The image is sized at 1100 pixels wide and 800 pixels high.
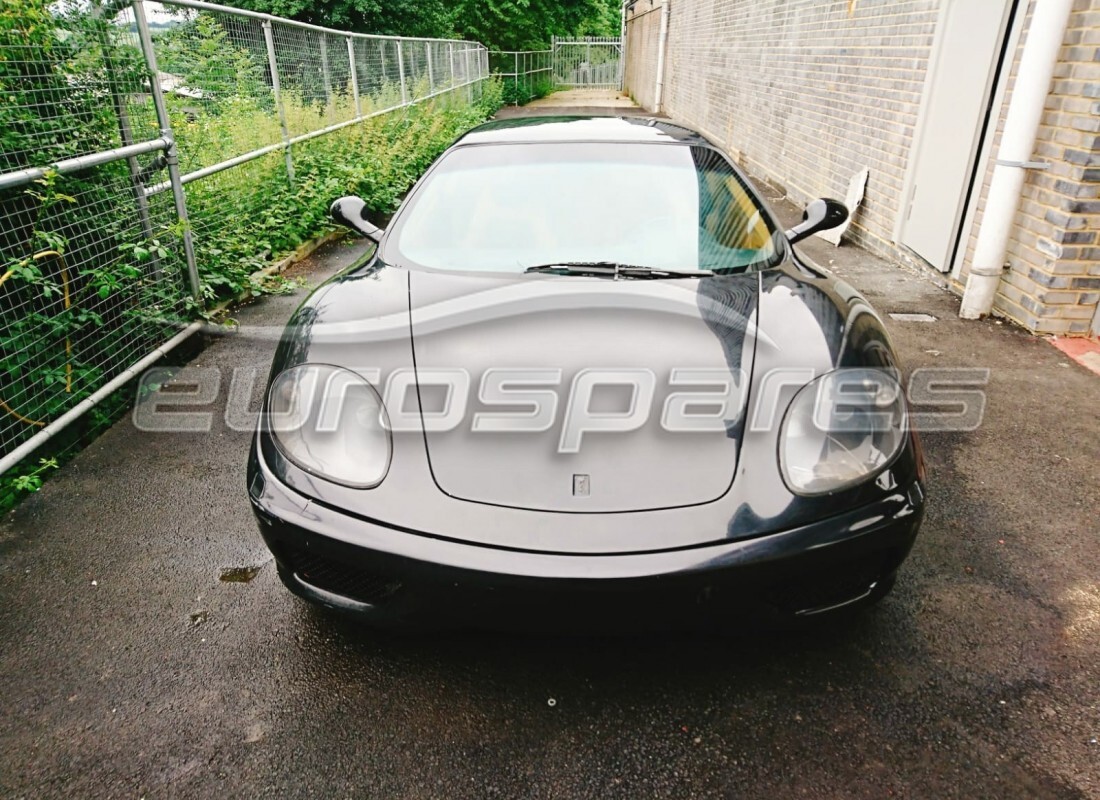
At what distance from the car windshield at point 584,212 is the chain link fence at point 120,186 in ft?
5.63

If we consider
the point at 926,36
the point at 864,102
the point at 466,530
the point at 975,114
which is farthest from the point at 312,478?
the point at 864,102

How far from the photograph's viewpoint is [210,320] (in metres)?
4.66

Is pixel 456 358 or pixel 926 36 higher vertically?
pixel 926 36

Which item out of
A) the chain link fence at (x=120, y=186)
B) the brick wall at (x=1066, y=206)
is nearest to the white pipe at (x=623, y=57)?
the chain link fence at (x=120, y=186)

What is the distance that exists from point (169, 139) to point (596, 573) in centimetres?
393

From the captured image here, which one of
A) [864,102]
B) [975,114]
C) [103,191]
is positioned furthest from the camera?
[864,102]

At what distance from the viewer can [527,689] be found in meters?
1.92

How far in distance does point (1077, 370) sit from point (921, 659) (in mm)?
2847

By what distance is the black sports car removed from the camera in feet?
5.38

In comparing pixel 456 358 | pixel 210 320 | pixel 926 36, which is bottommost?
pixel 210 320

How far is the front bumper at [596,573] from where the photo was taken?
1.60m

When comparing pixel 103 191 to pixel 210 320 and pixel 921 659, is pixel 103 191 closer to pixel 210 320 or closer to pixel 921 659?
pixel 210 320

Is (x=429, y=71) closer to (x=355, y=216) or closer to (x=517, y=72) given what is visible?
(x=355, y=216)

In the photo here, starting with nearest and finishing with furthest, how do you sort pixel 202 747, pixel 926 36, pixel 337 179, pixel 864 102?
1. pixel 202 747
2. pixel 926 36
3. pixel 864 102
4. pixel 337 179
